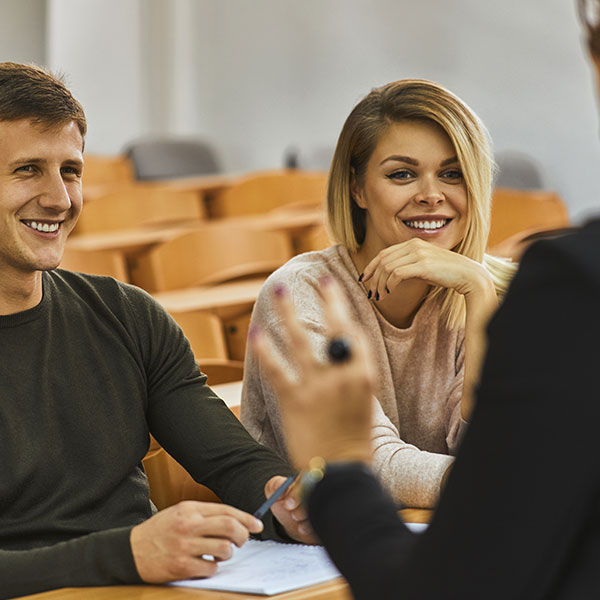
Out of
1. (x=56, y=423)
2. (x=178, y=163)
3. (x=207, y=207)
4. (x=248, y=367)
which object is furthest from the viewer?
(x=178, y=163)

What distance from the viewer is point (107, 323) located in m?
1.82

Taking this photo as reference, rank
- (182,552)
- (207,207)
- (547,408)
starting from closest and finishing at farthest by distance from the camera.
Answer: (547,408), (182,552), (207,207)

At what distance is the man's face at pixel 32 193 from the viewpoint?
1.74 m

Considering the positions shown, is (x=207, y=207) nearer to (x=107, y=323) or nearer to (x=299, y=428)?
(x=107, y=323)

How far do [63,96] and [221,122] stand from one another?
803 cm

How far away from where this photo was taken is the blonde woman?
2.04 m

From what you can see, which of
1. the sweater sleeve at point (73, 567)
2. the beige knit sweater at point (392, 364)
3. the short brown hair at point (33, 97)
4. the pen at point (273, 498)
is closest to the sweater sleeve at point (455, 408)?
the beige knit sweater at point (392, 364)

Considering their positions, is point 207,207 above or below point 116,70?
below

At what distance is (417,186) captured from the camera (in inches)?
84.7

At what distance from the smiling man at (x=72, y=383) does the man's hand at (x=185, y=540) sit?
0.15 m

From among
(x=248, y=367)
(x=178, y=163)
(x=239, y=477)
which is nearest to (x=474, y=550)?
(x=239, y=477)

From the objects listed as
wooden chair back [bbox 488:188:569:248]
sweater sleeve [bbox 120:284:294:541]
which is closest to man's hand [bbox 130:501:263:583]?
sweater sleeve [bbox 120:284:294:541]

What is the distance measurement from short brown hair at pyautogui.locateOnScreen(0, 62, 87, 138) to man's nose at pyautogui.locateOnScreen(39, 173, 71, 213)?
0.31ft

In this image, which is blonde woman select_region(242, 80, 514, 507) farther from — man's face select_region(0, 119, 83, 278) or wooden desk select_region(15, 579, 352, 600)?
wooden desk select_region(15, 579, 352, 600)
